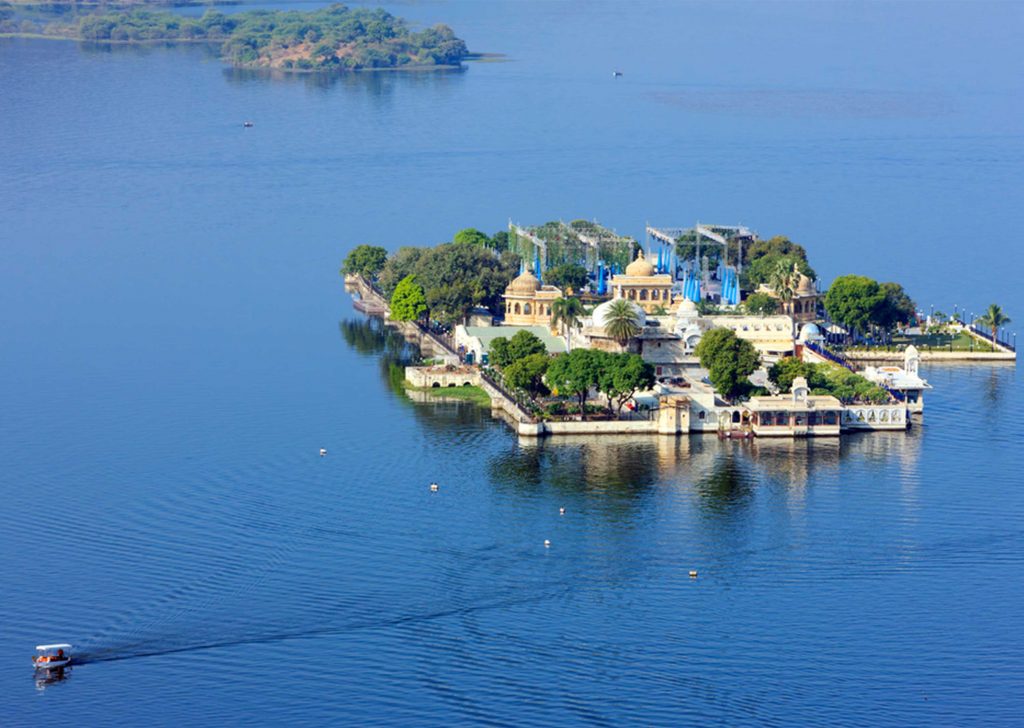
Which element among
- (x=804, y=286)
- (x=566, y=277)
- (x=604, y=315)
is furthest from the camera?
(x=566, y=277)

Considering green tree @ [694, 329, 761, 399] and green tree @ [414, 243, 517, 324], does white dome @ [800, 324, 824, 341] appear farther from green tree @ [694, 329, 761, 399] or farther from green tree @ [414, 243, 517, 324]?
green tree @ [414, 243, 517, 324]

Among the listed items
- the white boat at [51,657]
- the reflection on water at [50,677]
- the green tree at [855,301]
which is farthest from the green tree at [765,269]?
the reflection on water at [50,677]

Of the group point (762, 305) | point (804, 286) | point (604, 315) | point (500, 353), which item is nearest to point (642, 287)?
point (762, 305)

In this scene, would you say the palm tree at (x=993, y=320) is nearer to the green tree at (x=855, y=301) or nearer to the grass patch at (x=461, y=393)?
the green tree at (x=855, y=301)

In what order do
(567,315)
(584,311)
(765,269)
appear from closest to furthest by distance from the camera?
1. (567,315)
2. (584,311)
3. (765,269)

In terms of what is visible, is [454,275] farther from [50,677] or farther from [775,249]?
[50,677]

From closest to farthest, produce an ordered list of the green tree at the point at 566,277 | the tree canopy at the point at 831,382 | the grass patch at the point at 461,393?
the tree canopy at the point at 831,382 < the grass patch at the point at 461,393 < the green tree at the point at 566,277
